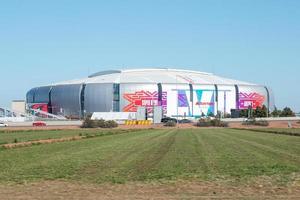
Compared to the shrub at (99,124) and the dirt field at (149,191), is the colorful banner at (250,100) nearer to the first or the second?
the shrub at (99,124)

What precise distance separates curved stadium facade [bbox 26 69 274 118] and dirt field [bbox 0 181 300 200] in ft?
491

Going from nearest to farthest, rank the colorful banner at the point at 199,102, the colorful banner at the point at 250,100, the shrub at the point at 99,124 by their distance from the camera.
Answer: the shrub at the point at 99,124, the colorful banner at the point at 199,102, the colorful banner at the point at 250,100

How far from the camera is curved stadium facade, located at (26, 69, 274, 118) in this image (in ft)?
554

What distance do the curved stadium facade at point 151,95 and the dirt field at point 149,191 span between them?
14979 centimetres

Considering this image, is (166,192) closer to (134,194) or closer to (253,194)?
(134,194)

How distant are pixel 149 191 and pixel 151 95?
154651 millimetres

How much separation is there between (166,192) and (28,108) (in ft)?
594

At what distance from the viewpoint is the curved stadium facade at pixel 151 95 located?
554 ft

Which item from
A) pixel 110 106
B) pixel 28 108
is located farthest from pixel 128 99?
pixel 28 108

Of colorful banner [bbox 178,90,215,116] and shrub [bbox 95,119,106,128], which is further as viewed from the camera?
colorful banner [bbox 178,90,215,116]

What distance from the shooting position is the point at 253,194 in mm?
13562

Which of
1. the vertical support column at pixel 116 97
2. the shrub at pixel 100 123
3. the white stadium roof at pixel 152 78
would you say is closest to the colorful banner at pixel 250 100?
the white stadium roof at pixel 152 78

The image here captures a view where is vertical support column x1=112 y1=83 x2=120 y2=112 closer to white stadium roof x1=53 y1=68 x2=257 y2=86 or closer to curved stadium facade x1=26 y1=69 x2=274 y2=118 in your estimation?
curved stadium facade x1=26 y1=69 x2=274 y2=118

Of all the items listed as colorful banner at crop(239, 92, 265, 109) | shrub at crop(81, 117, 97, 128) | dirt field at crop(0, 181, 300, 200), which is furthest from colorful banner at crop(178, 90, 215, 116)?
dirt field at crop(0, 181, 300, 200)
